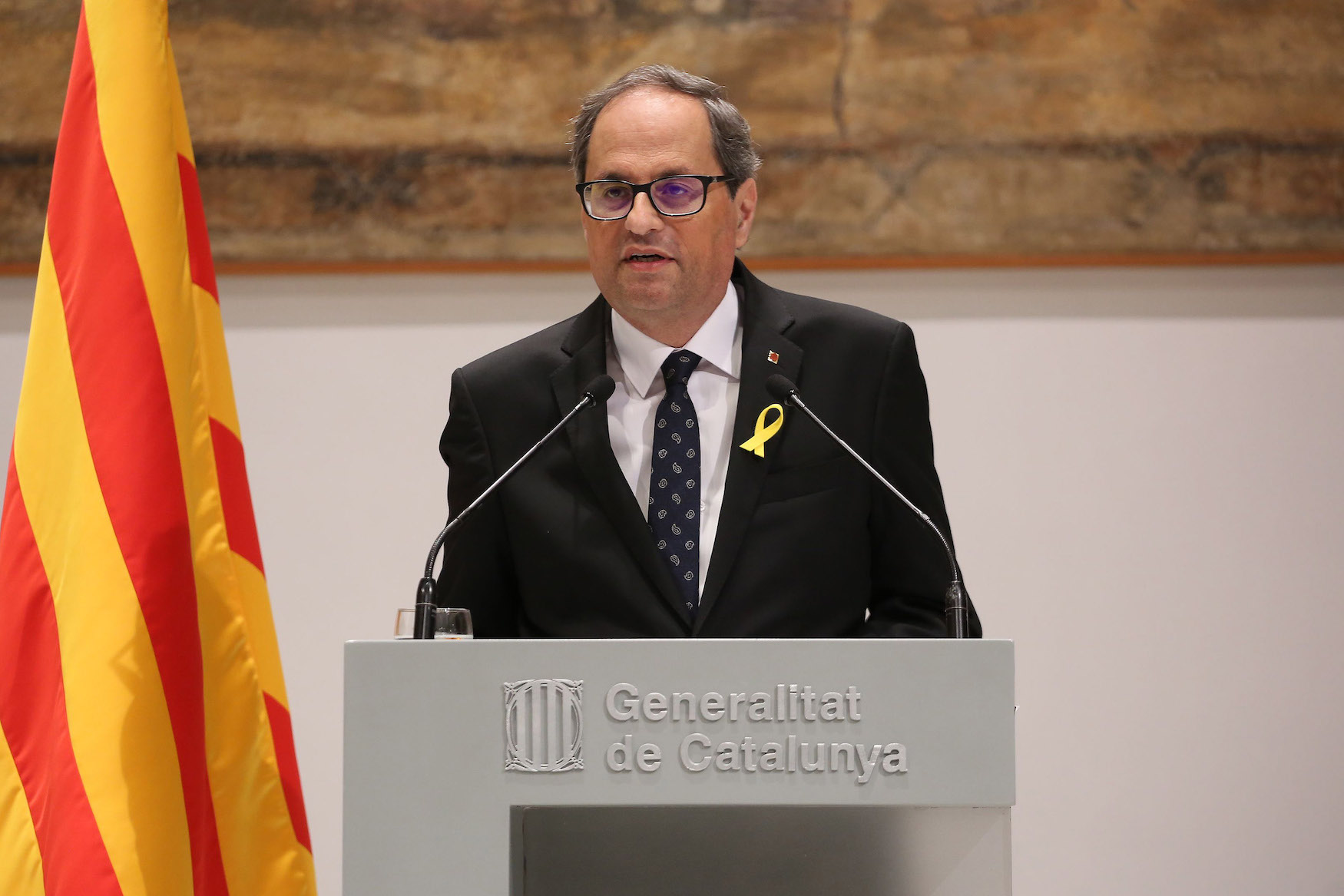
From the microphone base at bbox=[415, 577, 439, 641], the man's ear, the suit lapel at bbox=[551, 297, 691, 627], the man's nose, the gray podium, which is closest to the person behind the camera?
the gray podium

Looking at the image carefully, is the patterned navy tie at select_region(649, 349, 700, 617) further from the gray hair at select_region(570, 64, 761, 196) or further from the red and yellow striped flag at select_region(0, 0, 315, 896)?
the red and yellow striped flag at select_region(0, 0, 315, 896)

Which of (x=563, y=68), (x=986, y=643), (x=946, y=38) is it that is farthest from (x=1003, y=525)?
(x=986, y=643)

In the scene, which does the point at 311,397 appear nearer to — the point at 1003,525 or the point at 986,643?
the point at 1003,525

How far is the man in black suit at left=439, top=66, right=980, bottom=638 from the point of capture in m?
1.82

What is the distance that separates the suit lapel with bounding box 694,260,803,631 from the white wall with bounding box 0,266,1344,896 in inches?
45.6

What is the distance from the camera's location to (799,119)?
3129mm

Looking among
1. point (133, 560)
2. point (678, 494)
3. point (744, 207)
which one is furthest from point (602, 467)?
point (133, 560)

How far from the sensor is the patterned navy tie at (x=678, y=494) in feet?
6.06

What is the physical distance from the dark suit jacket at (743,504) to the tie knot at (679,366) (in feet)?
0.26

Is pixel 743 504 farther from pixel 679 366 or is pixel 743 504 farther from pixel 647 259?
pixel 647 259

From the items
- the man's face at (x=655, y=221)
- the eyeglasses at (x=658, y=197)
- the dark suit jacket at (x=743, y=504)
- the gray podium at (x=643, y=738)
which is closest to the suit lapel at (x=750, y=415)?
the dark suit jacket at (x=743, y=504)

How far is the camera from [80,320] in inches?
82.7

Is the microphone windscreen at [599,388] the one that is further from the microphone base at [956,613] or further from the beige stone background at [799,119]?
the beige stone background at [799,119]

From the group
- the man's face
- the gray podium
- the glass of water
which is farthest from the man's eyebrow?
the gray podium
